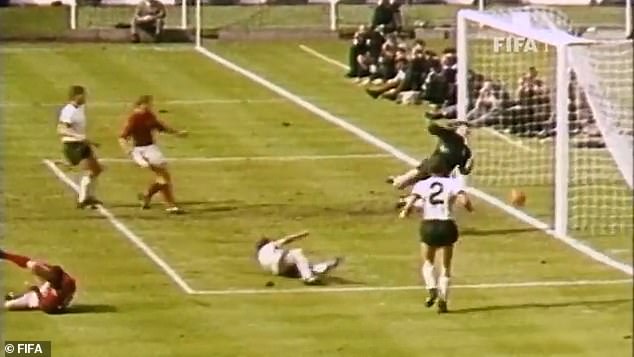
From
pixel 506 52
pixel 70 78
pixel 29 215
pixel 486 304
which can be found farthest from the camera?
pixel 70 78

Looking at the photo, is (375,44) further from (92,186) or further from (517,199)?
(92,186)

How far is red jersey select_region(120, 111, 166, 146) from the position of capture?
32.1 m

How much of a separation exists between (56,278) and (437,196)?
4.30 metres

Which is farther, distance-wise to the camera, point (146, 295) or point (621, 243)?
point (621, 243)

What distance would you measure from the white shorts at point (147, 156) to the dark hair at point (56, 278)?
7269 mm

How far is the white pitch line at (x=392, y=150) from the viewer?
28.9 meters

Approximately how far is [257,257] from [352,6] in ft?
108

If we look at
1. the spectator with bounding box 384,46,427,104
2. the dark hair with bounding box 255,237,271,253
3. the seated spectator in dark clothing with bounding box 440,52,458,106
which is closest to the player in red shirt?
the dark hair with bounding box 255,237,271,253

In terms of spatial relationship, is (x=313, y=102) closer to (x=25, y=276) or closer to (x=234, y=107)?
(x=234, y=107)

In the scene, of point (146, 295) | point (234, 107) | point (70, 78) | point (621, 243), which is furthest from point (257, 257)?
point (70, 78)

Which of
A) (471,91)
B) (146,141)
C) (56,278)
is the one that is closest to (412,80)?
(471,91)

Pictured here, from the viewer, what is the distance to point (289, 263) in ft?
90.1

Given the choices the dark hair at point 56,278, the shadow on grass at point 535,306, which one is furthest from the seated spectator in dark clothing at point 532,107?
the dark hair at point 56,278

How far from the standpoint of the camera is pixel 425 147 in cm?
3941
